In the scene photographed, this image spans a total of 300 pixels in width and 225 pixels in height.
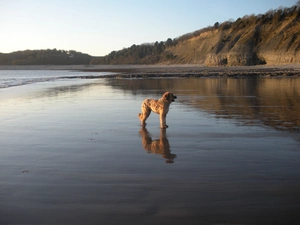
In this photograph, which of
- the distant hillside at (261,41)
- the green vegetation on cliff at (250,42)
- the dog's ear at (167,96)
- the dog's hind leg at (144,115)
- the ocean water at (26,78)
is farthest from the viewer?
the green vegetation on cliff at (250,42)

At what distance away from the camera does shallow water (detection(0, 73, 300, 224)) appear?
3.38 meters

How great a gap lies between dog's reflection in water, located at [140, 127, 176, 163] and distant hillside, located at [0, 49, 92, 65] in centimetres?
17016

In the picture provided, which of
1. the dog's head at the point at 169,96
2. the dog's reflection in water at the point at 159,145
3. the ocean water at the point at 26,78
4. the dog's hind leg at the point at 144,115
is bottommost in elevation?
the dog's reflection in water at the point at 159,145

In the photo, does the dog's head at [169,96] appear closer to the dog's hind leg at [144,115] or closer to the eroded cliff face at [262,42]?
the dog's hind leg at [144,115]

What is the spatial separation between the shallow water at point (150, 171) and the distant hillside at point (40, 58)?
169698 millimetres

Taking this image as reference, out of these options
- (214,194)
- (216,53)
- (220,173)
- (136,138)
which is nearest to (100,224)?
(214,194)

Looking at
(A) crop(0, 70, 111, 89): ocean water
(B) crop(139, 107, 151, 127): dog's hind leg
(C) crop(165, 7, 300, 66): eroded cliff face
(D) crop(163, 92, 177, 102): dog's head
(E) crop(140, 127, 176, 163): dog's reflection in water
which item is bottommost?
(E) crop(140, 127, 176, 163): dog's reflection in water

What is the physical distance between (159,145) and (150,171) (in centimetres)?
161

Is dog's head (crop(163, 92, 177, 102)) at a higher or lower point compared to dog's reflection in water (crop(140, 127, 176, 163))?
higher

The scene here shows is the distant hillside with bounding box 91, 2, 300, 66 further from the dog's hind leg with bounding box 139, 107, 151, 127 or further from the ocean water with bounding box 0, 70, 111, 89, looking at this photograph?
the dog's hind leg with bounding box 139, 107, 151, 127

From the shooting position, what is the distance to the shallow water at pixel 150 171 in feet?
11.1

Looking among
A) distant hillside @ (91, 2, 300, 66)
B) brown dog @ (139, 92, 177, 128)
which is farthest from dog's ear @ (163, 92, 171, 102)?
distant hillside @ (91, 2, 300, 66)

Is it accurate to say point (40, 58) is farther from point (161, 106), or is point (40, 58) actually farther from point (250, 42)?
point (161, 106)

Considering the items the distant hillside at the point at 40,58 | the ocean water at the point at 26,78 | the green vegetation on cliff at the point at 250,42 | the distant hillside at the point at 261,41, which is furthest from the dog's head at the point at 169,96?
the distant hillside at the point at 40,58
